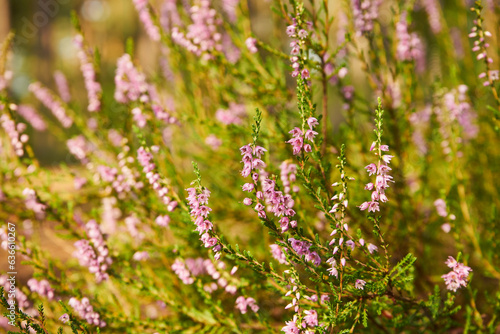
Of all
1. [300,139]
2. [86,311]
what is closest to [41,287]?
[86,311]

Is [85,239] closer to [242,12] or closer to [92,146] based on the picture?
[92,146]

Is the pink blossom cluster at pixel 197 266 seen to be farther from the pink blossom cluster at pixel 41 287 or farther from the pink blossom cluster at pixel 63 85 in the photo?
the pink blossom cluster at pixel 63 85

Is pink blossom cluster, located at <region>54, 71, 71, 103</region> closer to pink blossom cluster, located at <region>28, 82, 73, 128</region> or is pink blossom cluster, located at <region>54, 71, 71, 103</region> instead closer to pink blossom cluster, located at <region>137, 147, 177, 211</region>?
pink blossom cluster, located at <region>28, 82, 73, 128</region>

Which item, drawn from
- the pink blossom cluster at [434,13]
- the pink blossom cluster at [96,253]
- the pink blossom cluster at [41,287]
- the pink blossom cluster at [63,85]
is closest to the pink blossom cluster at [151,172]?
the pink blossom cluster at [96,253]

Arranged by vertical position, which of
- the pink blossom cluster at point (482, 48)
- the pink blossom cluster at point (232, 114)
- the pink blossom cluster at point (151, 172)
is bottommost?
the pink blossom cluster at point (151, 172)

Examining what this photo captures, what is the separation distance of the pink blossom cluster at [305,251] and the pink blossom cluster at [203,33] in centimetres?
185

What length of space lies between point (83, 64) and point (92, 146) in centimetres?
120

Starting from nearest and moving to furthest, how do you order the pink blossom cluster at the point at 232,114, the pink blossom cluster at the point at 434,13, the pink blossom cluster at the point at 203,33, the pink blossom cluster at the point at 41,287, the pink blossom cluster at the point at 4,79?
the pink blossom cluster at the point at 41,287
the pink blossom cluster at the point at 203,33
the pink blossom cluster at the point at 4,79
the pink blossom cluster at the point at 232,114
the pink blossom cluster at the point at 434,13

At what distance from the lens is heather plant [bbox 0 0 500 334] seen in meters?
1.70

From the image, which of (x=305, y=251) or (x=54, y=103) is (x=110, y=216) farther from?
(x=305, y=251)

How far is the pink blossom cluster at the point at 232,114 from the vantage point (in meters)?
3.63

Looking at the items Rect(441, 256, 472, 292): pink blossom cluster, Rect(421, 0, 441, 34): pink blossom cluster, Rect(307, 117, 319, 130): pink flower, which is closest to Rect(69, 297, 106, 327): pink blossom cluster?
Rect(307, 117, 319, 130): pink flower

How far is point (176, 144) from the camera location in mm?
4406

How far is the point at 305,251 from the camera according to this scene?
5.55 ft
